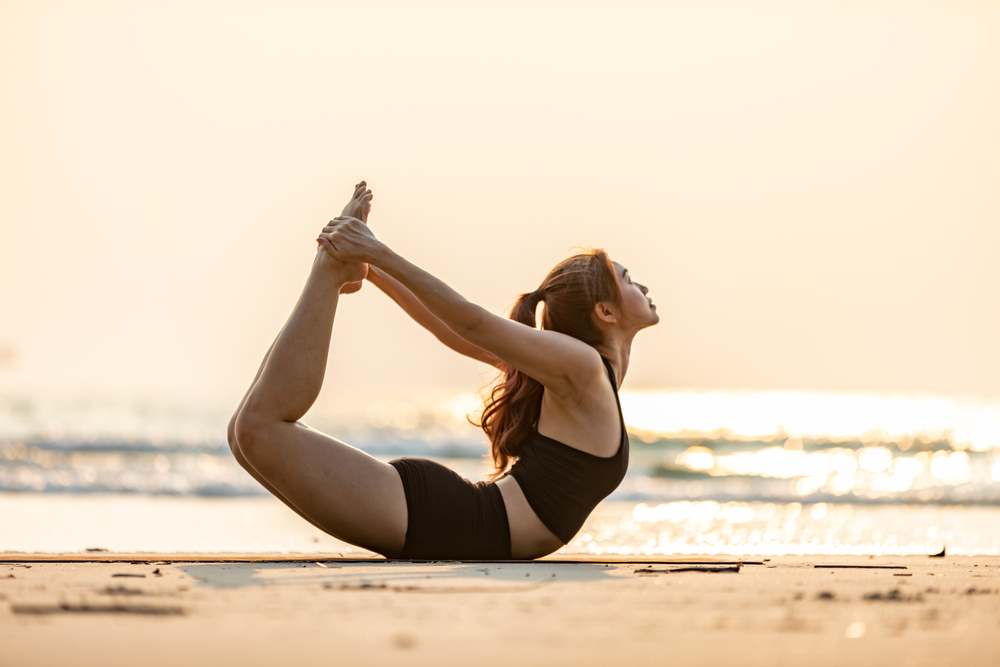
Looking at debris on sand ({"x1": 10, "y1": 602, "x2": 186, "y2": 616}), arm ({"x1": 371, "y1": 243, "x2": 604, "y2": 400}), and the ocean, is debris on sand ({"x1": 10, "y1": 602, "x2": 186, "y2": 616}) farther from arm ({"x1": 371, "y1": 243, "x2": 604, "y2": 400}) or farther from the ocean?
the ocean

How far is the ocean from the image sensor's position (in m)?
8.33

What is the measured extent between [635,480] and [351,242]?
37.4ft

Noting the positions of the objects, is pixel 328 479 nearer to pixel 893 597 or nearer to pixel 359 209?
pixel 359 209

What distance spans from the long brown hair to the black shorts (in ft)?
0.86

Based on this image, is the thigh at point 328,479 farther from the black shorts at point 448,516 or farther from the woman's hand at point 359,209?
the woman's hand at point 359,209

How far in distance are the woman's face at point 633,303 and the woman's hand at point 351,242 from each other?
949 millimetres

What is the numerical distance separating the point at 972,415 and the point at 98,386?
26512 mm

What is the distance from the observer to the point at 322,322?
4.87 metres

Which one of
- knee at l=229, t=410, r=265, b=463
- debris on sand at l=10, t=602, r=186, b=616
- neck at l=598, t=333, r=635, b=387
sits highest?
neck at l=598, t=333, r=635, b=387

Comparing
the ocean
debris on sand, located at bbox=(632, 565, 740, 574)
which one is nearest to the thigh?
debris on sand, located at bbox=(632, 565, 740, 574)

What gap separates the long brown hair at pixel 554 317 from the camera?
17.0ft

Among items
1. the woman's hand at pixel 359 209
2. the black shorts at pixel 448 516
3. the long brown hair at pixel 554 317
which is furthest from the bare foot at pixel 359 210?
the black shorts at pixel 448 516

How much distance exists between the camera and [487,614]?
337cm

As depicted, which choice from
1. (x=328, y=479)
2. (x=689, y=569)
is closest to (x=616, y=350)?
(x=689, y=569)
